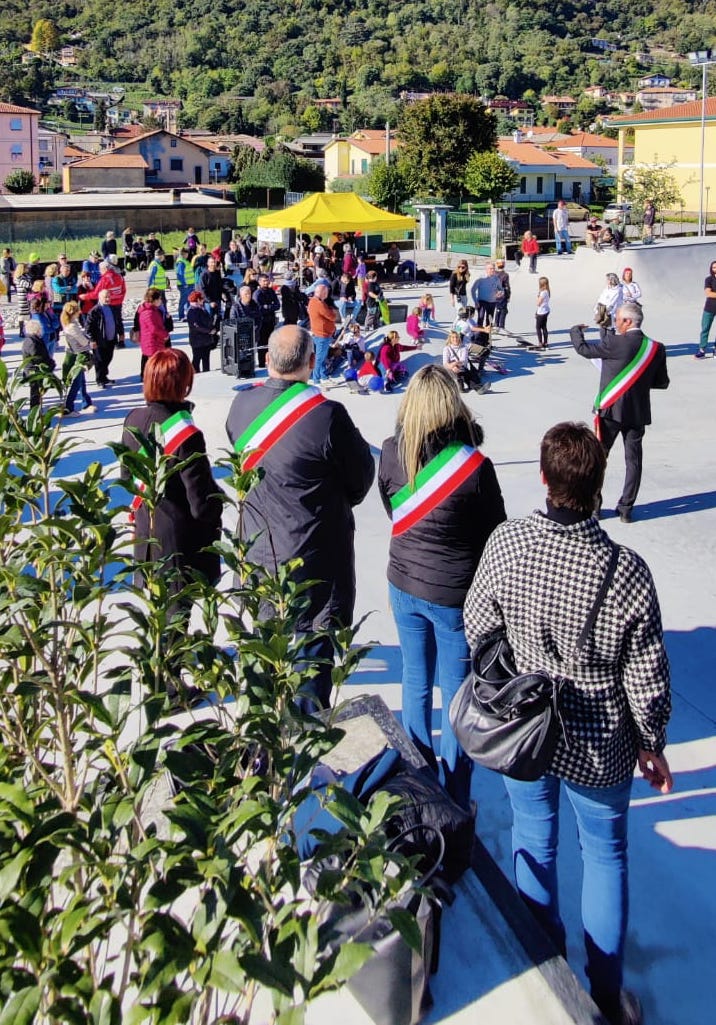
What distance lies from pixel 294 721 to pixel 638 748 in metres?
1.24

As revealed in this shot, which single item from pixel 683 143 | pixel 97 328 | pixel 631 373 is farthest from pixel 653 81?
pixel 631 373

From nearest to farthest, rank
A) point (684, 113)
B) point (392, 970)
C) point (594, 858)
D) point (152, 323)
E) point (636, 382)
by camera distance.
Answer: point (392, 970) < point (594, 858) < point (636, 382) < point (152, 323) < point (684, 113)

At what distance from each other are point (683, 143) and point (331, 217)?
37.9 metres

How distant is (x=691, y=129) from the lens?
50.9m

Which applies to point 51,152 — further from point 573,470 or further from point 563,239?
point 573,470

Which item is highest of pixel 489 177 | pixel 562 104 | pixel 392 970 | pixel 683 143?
pixel 562 104

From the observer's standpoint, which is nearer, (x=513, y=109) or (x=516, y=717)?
(x=516, y=717)

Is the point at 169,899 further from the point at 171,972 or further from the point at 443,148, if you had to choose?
the point at 443,148

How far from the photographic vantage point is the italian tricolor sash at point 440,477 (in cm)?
369

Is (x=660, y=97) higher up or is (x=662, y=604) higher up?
(x=660, y=97)

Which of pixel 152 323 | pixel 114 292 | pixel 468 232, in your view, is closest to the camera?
pixel 152 323

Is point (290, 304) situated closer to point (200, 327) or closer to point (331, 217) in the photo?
point (200, 327)

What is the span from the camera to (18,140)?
94.6 m

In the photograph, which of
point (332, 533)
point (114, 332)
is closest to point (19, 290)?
point (114, 332)
